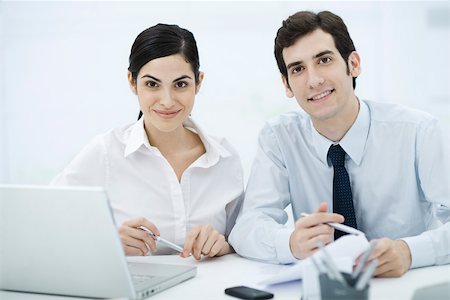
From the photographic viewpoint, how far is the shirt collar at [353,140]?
202cm

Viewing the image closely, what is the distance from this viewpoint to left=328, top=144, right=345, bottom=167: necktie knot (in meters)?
2.01

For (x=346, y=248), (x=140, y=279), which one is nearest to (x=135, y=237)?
(x=140, y=279)

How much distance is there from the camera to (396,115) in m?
2.06

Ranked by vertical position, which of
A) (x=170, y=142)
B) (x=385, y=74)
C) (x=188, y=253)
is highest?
(x=385, y=74)

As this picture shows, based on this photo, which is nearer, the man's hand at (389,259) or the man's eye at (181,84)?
the man's hand at (389,259)

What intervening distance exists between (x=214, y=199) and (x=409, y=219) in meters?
0.72

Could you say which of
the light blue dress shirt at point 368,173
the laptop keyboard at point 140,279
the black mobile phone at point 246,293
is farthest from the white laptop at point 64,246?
the light blue dress shirt at point 368,173

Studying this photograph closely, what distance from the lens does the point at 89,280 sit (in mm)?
1304

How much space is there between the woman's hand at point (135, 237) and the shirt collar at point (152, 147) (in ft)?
1.35

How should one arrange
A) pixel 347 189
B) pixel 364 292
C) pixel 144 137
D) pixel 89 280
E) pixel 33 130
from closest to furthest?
1. pixel 364 292
2. pixel 89 280
3. pixel 347 189
4. pixel 144 137
5. pixel 33 130

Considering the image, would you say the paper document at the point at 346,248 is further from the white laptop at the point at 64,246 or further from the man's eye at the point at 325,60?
the man's eye at the point at 325,60

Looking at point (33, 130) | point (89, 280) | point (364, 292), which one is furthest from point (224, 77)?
point (364, 292)

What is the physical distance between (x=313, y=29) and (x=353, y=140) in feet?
1.40

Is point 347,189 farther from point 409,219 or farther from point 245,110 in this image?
point 245,110
